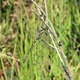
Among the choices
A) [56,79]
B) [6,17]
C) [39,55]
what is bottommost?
[56,79]

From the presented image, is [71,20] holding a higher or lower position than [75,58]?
higher

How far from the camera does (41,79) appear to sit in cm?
181

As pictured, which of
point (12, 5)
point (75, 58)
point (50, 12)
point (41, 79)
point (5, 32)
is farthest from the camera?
point (12, 5)

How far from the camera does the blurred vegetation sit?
1.88 metres

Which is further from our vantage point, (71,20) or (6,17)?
(6,17)

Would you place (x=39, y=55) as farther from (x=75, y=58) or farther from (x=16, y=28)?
(x=16, y=28)

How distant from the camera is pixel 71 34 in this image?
7.84ft

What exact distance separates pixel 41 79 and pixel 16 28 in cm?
85

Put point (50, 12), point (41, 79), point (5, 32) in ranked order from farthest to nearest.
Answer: point (5, 32), point (50, 12), point (41, 79)

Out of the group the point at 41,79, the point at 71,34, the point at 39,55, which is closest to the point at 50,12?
the point at 71,34

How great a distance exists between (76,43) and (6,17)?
2.06ft

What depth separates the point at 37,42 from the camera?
201 centimetres

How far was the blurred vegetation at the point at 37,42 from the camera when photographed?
188 cm

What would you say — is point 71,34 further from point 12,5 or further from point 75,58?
point 12,5
